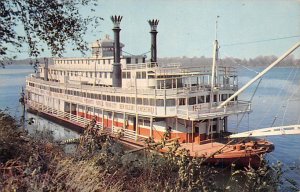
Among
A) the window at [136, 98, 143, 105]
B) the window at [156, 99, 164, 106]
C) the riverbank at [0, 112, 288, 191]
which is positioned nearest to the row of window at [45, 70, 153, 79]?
the window at [136, 98, 143, 105]

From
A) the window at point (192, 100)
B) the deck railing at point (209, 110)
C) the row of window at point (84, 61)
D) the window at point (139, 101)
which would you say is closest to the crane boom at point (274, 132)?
the deck railing at point (209, 110)

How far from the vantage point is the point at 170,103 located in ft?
68.5

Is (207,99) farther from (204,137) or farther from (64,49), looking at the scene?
(64,49)

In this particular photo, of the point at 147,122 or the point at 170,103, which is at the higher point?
the point at 170,103

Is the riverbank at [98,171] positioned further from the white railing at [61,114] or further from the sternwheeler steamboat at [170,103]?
the white railing at [61,114]

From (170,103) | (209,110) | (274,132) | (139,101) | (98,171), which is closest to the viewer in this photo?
(98,171)

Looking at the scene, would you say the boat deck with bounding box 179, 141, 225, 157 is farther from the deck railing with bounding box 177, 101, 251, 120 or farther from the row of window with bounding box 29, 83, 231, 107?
the row of window with bounding box 29, 83, 231, 107

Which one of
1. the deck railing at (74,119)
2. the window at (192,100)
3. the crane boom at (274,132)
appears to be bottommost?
the deck railing at (74,119)

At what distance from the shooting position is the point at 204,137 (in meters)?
21.2

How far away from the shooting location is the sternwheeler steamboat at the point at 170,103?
19812 mm

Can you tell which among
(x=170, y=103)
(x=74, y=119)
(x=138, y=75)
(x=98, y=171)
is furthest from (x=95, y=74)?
(x=98, y=171)

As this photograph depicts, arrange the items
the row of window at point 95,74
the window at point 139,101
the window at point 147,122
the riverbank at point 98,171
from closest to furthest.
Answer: the riverbank at point 98,171 < the window at point 139,101 < the window at point 147,122 < the row of window at point 95,74

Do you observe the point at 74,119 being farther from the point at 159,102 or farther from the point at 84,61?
the point at 159,102

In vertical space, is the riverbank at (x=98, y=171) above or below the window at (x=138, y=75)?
below
